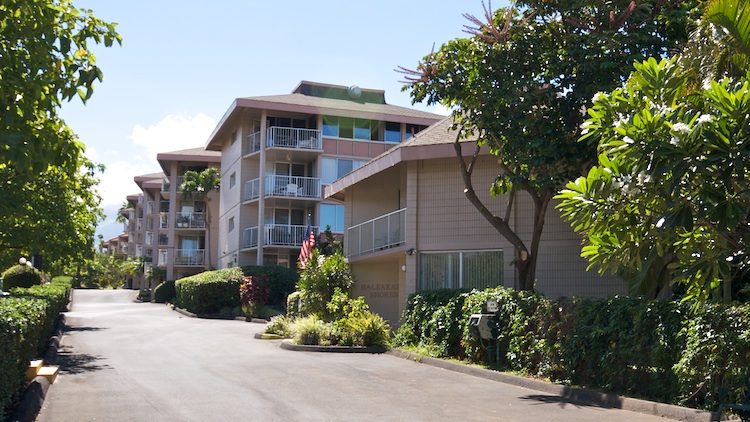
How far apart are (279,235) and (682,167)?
122 ft

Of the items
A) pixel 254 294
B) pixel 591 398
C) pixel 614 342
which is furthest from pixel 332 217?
pixel 591 398

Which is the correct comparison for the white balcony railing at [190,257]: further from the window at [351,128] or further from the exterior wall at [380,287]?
the exterior wall at [380,287]

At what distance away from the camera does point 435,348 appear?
59.9 ft

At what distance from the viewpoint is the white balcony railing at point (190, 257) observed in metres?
59.8

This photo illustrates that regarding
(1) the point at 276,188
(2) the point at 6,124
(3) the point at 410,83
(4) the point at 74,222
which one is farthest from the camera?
(1) the point at 276,188

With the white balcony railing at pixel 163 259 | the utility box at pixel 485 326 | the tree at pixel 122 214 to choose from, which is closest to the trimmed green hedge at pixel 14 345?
the utility box at pixel 485 326

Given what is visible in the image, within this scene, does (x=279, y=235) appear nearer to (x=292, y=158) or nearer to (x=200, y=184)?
(x=292, y=158)

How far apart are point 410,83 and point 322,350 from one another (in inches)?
282

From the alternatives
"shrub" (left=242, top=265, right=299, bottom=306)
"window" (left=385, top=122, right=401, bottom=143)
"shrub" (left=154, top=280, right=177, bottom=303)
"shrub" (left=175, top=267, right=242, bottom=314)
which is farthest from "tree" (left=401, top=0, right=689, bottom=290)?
"shrub" (left=154, top=280, right=177, bottom=303)

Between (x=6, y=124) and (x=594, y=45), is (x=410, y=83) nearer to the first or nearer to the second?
(x=594, y=45)

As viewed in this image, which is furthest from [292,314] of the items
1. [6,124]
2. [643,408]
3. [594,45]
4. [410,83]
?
[6,124]

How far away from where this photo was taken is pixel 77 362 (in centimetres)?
1694

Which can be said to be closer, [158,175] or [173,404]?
[173,404]

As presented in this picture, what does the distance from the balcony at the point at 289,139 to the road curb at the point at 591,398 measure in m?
28.0
